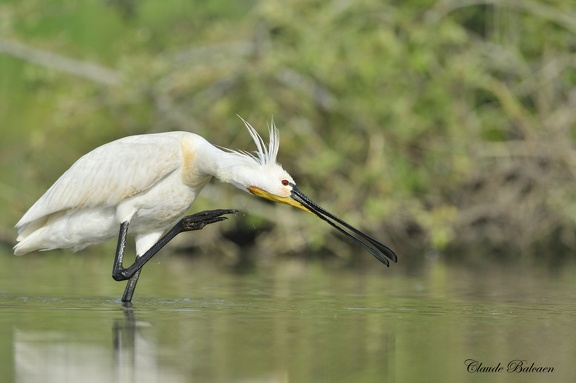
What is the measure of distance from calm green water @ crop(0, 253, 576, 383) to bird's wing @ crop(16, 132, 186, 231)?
0.85m

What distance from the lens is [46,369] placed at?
700 centimetres

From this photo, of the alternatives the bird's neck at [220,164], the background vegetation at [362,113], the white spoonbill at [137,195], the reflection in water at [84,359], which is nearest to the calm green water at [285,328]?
the reflection in water at [84,359]

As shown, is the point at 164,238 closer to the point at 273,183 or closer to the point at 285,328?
the point at 273,183

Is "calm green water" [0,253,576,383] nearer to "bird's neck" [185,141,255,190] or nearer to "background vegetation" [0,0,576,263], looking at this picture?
"bird's neck" [185,141,255,190]

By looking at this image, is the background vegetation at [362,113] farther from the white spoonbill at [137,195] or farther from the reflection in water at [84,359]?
the reflection in water at [84,359]

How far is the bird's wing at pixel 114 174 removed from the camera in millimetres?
10812

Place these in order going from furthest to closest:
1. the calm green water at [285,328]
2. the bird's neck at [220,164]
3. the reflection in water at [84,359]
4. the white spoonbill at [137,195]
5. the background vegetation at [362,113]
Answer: the background vegetation at [362,113]
the white spoonbill at [137,195]
the bird's neck at [220,164]
the calm green water at [285,328]
the reflection in water at [84,359]

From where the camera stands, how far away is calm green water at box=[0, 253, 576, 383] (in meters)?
7.02

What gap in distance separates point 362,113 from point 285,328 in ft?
29.0

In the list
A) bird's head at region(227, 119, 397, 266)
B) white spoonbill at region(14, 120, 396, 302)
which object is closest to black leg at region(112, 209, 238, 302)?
white spoonbill at region(14, 120, 396, 302)

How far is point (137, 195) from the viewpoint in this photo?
10906mm

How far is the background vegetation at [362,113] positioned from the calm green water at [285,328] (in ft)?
11.7

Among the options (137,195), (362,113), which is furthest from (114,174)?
(362,113)

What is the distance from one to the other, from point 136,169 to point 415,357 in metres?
3.98
